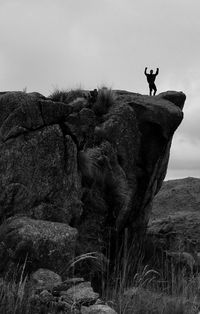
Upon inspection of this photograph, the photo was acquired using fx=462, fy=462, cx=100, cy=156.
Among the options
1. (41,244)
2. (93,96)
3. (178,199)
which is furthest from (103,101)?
(178,199)

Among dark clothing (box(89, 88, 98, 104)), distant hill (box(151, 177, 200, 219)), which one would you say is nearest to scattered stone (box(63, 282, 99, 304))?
dark clothing (box(89, 88, 98, 104))

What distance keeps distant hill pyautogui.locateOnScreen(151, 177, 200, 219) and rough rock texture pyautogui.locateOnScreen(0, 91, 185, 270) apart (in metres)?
13.9

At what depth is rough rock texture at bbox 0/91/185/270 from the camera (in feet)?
44.2

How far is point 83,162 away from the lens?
16.0 metres

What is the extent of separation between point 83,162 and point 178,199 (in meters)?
22.1

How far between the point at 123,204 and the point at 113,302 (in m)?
9.05

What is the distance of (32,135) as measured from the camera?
1423cm

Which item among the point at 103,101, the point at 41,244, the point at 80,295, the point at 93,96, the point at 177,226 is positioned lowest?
the point at 177,226

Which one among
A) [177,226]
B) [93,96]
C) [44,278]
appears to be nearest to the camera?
[44,278]

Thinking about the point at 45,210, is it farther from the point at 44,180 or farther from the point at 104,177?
the point at 104,177

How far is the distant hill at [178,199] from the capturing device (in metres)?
35.3

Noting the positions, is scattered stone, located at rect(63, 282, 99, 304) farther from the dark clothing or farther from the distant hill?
the distant hill

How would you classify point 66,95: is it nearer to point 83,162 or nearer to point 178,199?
point 83,162

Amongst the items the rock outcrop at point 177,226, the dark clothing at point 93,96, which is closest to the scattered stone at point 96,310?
the rock outcrop at point 177,226
